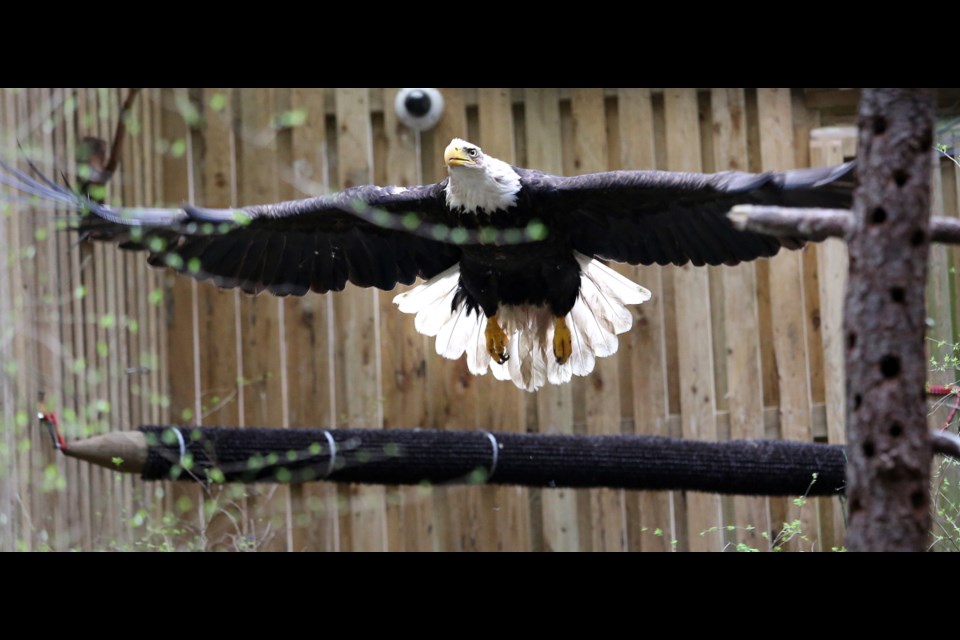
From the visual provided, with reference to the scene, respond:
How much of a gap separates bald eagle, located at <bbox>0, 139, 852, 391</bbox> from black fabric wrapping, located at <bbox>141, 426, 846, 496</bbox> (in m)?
0.42

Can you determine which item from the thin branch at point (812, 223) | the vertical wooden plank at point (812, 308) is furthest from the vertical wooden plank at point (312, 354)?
the thin branch at point (812, 223)

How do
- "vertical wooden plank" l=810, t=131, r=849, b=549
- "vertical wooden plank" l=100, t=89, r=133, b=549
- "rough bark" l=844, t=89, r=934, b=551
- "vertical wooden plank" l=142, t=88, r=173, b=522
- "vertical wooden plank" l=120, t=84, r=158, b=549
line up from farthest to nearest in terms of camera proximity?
"vertical wooden plank" l=810, t=131, r=849, b=549 → "vertical wooden plank" l=142, t=88, r=173, b=522 → "vertical wooden plank" l=120, t=84, r=158, b=549 → "vertical wooden plank" l=100, t=89, r=133, b=549 → "rough bark" l=844, t=89, r=934, b=551

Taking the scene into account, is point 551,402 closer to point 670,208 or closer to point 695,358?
point 695,358

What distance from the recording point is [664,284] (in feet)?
16.3

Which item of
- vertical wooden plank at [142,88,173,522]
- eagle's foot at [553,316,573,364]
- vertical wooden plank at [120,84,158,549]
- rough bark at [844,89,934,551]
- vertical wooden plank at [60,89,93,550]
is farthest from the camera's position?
vertical wooden plank at [142,88,173,522]

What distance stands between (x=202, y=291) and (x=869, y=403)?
385 cm

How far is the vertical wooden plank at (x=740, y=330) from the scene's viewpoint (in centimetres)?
486

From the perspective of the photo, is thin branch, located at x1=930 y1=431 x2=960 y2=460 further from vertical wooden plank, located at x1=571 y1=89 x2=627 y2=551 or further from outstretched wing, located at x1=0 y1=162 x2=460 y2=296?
vertical wooden plank, located at x1=571 y1=89 x2=627 y2=551

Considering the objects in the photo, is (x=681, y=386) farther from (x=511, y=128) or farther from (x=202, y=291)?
(x=202, y=291)

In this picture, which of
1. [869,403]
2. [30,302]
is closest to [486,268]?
[30,302]

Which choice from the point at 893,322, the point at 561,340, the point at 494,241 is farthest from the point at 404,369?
the point at 893,322

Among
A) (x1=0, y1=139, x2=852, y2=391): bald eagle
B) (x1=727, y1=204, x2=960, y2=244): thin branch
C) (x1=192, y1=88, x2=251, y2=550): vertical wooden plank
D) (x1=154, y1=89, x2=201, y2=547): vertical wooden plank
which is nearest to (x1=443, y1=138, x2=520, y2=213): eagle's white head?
(x1=0, y1=139, x2=852, y2=391): bald eagle

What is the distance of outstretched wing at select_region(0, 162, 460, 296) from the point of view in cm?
357
